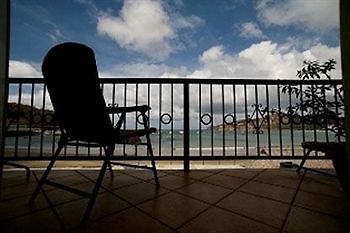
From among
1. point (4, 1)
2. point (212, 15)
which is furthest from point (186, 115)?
point (212, 15)

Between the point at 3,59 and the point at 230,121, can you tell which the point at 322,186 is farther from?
the point at 3,59

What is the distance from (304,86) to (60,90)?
9.24ft

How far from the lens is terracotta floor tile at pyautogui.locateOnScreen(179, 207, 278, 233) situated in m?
1.00

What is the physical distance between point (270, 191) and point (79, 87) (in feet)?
5.44

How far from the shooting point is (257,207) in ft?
4.31

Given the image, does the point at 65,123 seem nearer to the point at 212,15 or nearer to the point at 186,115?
the point at 186,115

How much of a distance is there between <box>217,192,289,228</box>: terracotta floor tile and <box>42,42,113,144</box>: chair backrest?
93 cm

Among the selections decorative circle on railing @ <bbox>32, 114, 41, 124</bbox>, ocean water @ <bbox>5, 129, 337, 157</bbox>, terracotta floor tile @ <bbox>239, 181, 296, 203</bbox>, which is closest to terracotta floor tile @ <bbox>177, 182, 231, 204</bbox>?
terracotta floor tile @ <bbox>239, 181, 296, 203</bbox>

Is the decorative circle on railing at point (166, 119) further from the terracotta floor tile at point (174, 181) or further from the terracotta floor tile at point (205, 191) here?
the terracotta floor tile at point (205, 191)

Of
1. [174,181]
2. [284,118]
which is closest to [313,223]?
[174,181]

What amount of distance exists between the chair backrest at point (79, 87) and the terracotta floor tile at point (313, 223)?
114 cm

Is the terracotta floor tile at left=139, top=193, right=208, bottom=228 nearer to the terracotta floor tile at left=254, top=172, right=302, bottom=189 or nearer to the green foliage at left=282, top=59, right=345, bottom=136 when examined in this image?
the terracotta floor tile at left=254, top=172, right=302, bottom=189

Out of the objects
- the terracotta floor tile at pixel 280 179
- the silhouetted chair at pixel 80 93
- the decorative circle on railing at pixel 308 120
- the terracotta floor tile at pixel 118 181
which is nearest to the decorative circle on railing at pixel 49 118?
the terracotta floor tile at pixel 118 181

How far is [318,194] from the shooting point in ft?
5.26
